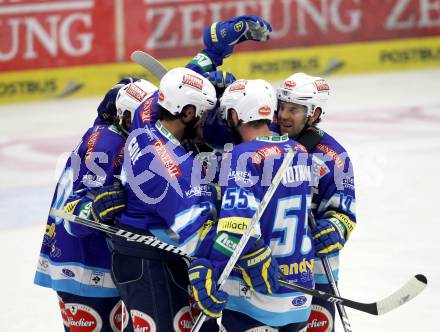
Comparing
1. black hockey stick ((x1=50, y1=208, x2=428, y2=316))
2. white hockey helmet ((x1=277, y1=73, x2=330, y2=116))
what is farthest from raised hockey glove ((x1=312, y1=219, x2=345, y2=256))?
white hockey helmet ((x1=277, y1=73, x2=330, y2=116))

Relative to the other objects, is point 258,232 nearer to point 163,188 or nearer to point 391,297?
point 163,188

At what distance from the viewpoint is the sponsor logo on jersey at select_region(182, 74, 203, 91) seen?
439 centimetres

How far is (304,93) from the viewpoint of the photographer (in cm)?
488

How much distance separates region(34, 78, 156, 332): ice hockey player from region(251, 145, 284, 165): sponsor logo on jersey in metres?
0.94

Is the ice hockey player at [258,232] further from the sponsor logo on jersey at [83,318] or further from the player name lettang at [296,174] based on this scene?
the sponsor logo on jersey at [83,318]

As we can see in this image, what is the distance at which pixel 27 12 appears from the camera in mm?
12258

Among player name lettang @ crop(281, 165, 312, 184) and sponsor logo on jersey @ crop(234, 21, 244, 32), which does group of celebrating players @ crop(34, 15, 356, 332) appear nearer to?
player name lettang @ crop(281, 165, 312, 184)

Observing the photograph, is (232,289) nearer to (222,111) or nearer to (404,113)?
(222,111)

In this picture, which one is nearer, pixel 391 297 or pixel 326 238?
pixel 391 297

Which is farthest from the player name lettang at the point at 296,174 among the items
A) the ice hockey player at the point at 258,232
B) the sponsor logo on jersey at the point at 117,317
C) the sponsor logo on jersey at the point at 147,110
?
the sponsor logo on jersey at the point at 117,317

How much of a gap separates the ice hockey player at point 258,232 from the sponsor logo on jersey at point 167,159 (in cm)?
21

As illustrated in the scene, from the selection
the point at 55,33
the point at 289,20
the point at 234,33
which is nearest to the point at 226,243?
the point at 234,33

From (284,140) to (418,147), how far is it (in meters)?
6.31

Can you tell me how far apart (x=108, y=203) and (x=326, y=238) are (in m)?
1.04
